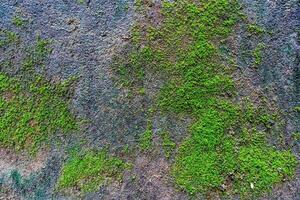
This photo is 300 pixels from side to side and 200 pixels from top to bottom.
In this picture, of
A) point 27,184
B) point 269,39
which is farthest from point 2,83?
point 269,39

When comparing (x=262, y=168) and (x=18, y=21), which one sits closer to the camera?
(x=262, y=168)

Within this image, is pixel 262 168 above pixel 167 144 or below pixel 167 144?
below

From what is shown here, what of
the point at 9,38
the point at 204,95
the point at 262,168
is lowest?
the point at 262,168

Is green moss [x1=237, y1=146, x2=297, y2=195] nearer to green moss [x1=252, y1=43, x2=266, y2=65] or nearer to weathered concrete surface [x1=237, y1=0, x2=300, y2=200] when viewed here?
weathered concrete surface [x1=237, y1=0, x2=300, y2=200]

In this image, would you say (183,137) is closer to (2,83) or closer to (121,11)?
(121,11)

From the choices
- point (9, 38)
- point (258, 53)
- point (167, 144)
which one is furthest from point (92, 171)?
point (258, 53)

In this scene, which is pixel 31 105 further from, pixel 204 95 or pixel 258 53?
pixel 258 53

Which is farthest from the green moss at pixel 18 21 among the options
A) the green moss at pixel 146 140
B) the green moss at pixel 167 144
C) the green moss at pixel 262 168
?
the green moss at pixel 262 168
